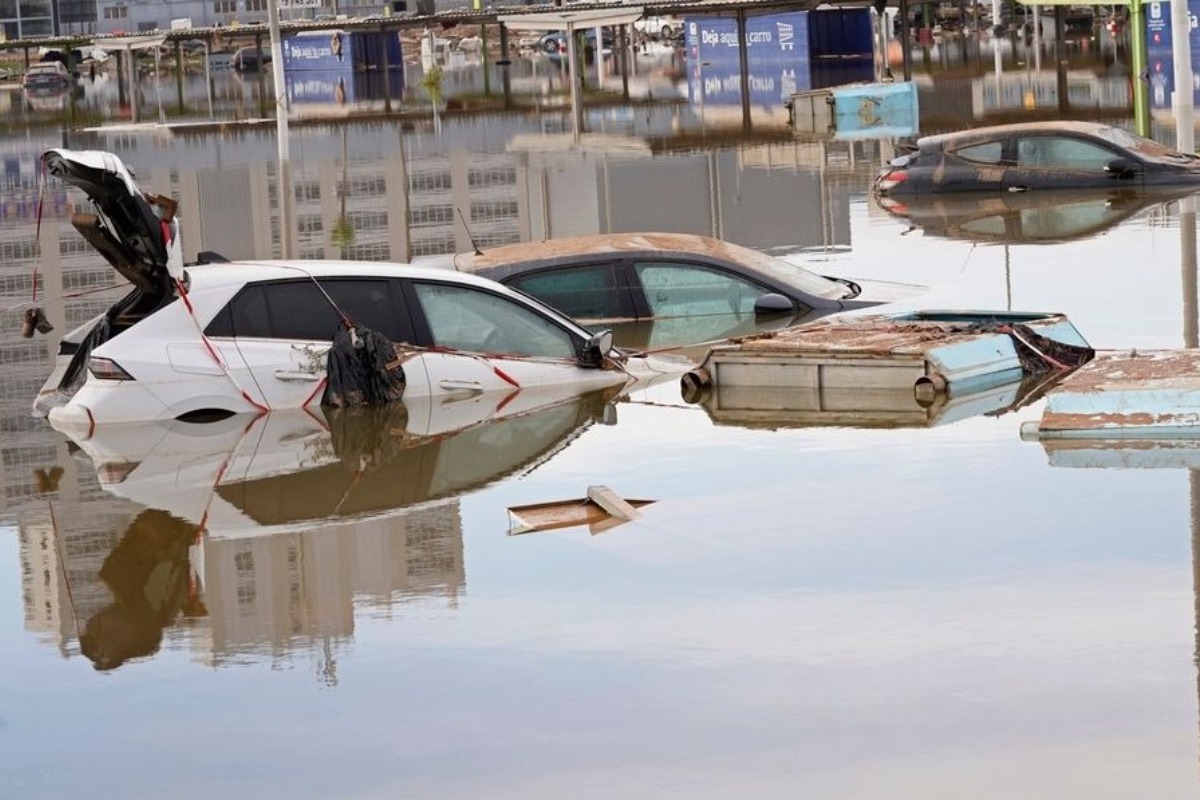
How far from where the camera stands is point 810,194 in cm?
3528

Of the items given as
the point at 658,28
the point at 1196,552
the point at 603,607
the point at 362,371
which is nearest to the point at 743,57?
the point at 658,28

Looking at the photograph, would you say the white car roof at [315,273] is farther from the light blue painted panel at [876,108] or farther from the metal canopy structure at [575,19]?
the metal canopy structure at [575,19]

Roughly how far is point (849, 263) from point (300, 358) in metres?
10.4

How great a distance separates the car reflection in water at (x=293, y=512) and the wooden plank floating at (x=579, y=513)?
46cm

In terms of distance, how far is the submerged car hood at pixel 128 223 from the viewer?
17.4m

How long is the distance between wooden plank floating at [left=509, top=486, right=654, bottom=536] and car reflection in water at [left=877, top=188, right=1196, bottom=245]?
14268mm

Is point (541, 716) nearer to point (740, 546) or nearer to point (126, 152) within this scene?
point (740, 546)

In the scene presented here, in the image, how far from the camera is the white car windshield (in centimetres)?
2185

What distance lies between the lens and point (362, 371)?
706 inches

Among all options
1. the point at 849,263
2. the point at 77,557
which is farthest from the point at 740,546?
the point at 849,263

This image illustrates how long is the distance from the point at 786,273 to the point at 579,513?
806 centimetres

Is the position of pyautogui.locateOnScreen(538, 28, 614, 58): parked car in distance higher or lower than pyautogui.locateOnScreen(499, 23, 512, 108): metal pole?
higher

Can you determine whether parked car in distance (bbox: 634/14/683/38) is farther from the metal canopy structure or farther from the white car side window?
the white car side window

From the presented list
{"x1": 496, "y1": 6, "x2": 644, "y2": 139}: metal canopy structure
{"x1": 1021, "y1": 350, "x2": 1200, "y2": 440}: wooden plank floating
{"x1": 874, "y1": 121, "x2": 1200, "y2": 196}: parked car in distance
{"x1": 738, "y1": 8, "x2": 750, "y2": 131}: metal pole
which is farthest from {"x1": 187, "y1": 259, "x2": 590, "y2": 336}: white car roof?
{"x1": 496, "y1": 6, "x2": 644, "y2": 139}: metal canopy structure
